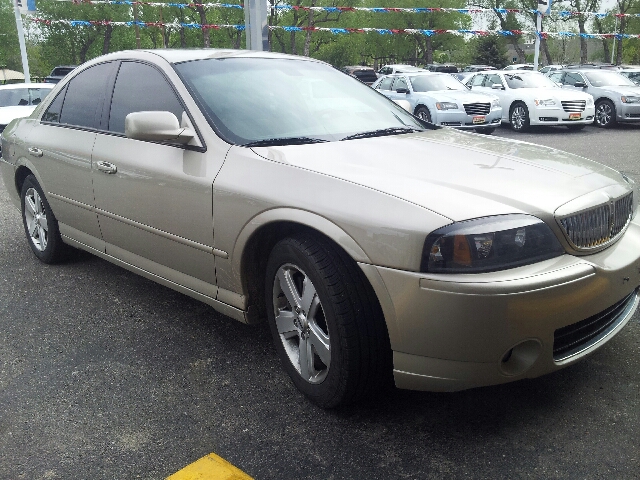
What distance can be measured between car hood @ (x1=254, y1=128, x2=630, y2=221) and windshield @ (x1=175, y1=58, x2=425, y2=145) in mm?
222

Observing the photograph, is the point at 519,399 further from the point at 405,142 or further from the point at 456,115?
the point at 456,115

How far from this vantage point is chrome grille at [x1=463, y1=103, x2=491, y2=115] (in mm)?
14656

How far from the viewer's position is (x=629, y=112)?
53.5 feet

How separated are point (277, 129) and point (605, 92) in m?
15.9

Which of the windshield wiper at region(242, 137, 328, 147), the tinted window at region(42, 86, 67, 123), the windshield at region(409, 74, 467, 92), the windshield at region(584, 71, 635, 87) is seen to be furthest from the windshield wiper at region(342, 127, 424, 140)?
the windshield at region(584, 71, 635, 87)

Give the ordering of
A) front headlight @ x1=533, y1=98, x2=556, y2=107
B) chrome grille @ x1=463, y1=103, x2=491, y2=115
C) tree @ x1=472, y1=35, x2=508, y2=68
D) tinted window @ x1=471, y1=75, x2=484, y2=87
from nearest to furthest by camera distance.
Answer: chrome grille @ x1=463, y1=103, x2=491, y2=115, front headlight @ x1=533, y1=98, x2=556, y2=107, tinted window @ x1=471, y1=75, x2=484, y2=87, tree @ x1=472, y1=35, x2=508, y2=68

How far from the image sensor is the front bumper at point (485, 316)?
2.24 m

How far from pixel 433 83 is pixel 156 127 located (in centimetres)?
1352

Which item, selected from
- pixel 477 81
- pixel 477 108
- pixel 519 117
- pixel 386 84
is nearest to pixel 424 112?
pixel 477 108

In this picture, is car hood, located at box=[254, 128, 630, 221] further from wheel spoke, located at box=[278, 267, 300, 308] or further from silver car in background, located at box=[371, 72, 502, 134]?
silver car in background, located at box=[371, 72, 502, 134]

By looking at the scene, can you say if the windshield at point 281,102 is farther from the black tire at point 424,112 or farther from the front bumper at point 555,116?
the front bumper at point 555,116

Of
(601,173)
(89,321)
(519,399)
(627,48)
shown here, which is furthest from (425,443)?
(627,48)

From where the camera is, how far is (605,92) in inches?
665

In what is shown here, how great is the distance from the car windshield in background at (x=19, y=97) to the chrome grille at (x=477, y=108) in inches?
337
